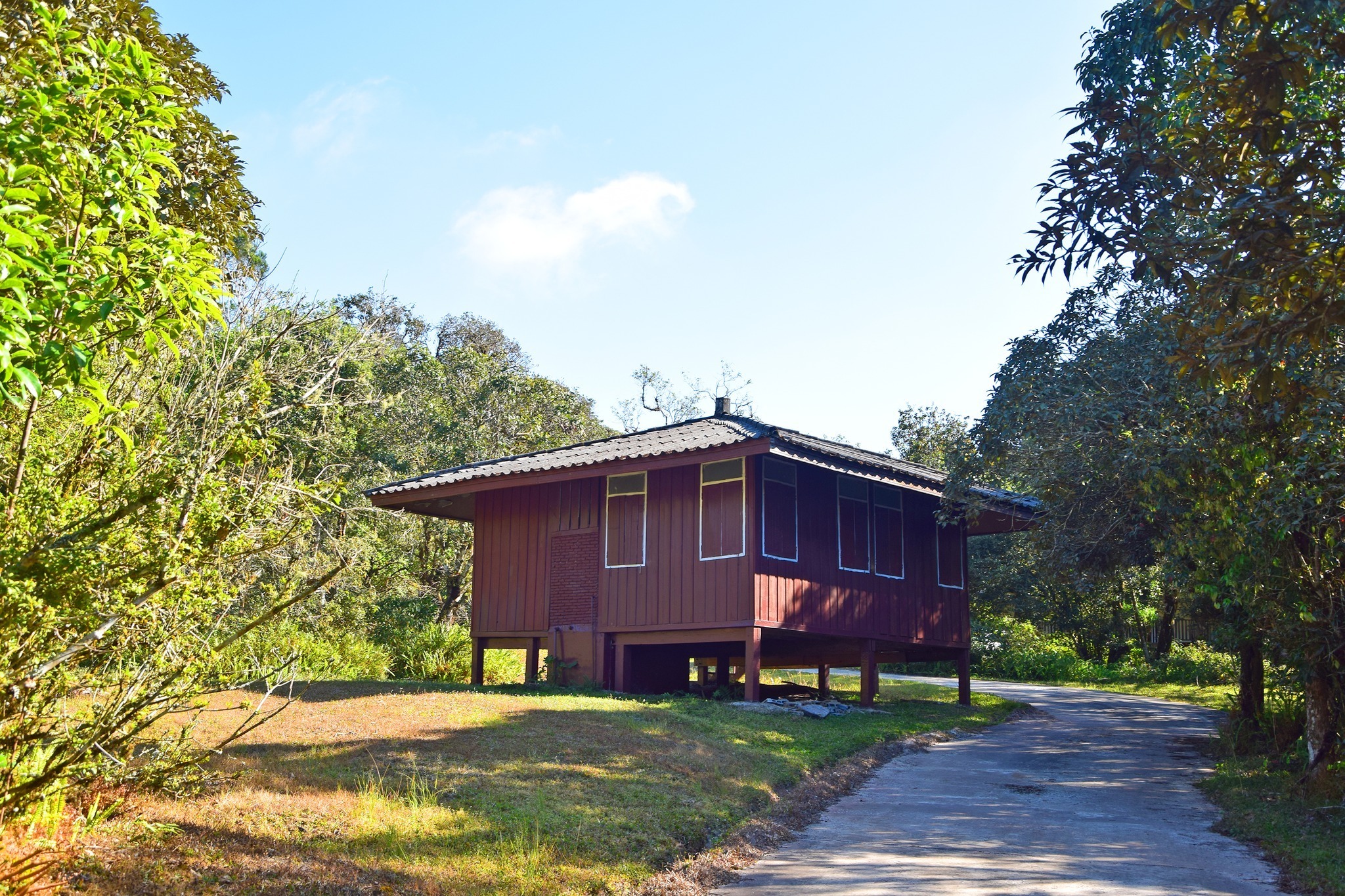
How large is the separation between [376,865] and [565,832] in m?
1.54

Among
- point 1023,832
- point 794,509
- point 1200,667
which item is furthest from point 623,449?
point 1200,667

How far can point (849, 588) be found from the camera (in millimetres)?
17984

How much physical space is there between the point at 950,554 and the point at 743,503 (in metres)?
6.56

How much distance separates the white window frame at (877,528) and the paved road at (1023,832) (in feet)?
13.5

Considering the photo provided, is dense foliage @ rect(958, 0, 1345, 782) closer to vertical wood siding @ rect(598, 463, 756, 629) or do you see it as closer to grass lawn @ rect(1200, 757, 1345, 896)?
grass lawn @ rect(1200, 757, 1345, 896)

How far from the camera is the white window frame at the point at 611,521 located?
17.5 metres

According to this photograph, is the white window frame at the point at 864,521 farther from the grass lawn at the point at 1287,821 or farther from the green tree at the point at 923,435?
the green tree at the point at 923,435

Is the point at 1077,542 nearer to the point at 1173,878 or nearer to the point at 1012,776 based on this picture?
the point at 1012,776

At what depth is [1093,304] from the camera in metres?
14.7

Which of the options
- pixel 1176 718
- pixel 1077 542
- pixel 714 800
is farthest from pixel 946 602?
pixel 714 800

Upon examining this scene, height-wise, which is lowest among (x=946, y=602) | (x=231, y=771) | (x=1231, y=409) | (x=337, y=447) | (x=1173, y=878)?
(x=1173, y=878)

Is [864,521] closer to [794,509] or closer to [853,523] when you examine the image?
[853,523]

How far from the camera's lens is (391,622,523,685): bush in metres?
21.1

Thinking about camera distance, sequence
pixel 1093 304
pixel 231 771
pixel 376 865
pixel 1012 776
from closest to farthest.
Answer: pixel 376 865 < pixel 231 771 < pixel 1012 776 < pixel 1093 304
